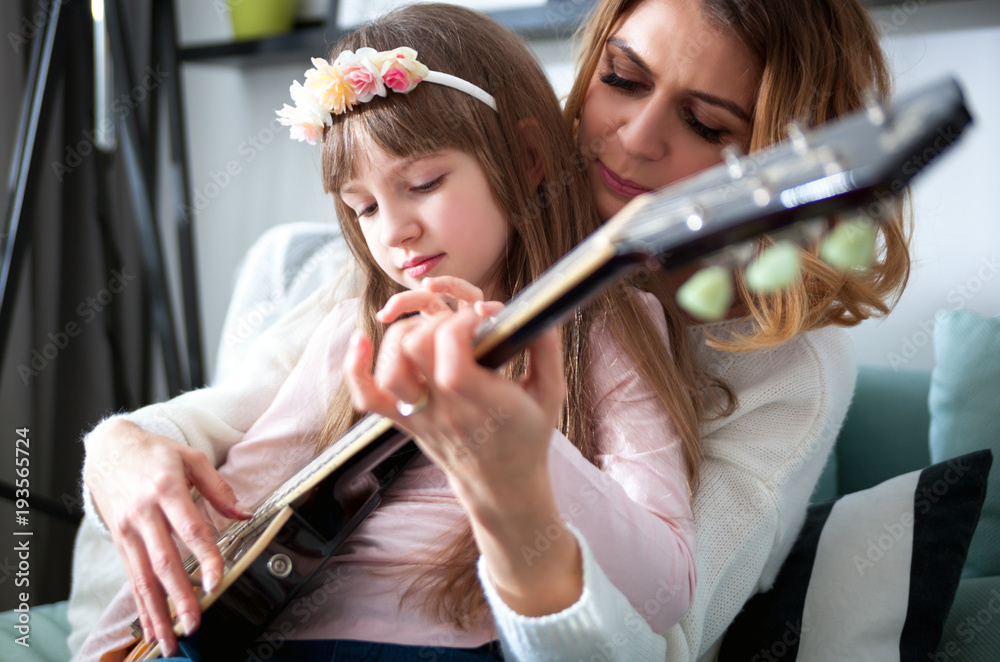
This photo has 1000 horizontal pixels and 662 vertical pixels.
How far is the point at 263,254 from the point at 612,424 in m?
0.98

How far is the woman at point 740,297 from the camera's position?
3.13ft

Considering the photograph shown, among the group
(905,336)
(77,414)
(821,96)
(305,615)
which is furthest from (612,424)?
(77,414)

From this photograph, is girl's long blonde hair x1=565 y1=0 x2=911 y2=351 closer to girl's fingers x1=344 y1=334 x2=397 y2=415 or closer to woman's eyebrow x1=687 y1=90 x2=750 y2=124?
woman's eyebrow x1=687 y1=90 x2=750 y2=124

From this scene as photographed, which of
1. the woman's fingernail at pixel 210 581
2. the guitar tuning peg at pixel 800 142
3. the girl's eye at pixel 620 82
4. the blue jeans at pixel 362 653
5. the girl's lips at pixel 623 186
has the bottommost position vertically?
the blue jeans at pixel 362 653

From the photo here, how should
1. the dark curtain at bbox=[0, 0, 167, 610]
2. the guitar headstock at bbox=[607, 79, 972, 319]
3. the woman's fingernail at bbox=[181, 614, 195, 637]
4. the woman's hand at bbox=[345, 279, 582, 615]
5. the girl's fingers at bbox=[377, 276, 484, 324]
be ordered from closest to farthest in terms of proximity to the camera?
the guitar headstock at bbox=[607, 79, 972, 319], the woman's hand at bbox=[345, 279, 582, 615], the girl's fingers at bbox=[377, 276, 484, 324], the woman's fingernail at bbox=[181, 614, 195, 637], the dark curtain at bbox=[0, 0, 167, 610]

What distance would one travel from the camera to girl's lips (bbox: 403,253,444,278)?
3.13 ft

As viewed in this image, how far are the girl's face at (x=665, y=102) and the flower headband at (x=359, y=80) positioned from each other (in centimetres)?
21

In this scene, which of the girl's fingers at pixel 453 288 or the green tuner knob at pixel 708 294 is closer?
the green tuner knob at pixel 708 294

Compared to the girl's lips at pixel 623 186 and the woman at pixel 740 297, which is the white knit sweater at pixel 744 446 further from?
the girl's lips at pixel 623 186

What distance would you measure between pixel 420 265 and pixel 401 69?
0.79 ft

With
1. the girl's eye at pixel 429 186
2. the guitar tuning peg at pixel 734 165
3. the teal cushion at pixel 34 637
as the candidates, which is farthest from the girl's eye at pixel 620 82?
the teal cushion at pixel 34 637

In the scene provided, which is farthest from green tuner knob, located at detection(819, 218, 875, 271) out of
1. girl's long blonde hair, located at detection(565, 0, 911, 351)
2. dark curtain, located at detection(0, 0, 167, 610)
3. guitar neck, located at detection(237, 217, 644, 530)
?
dark curtain, located at detection(0, 0, 167, 610)

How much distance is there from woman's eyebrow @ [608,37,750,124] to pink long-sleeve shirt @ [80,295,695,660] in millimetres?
275

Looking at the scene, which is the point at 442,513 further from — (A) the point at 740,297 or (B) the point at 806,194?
(B) the point at 806,194
